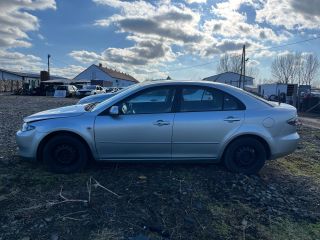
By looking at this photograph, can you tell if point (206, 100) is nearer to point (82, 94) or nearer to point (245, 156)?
point (245, 156)

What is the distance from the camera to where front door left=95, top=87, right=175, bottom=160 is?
5617mm

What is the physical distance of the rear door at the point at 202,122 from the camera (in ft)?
18.6

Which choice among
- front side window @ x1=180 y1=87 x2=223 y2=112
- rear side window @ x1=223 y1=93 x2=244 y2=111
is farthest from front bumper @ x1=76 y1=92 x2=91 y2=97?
rear side window @ x1=223 y1=93 x2=244 y2=111

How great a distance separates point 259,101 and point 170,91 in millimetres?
1494

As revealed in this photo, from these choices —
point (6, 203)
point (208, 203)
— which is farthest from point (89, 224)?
point (208, 203)

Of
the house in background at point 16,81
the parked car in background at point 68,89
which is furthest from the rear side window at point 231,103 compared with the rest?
the house in background at point 16,81

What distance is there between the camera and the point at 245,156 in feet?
19.2

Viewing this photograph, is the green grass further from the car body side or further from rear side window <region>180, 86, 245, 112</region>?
rear side window <region>180, 86, 245, 112</region>

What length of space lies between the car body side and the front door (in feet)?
0.51

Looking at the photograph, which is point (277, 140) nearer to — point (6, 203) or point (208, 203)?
point (208, 203)

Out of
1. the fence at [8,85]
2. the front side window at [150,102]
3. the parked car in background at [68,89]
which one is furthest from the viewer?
the fence at [8,85]

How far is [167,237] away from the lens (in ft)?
13.0

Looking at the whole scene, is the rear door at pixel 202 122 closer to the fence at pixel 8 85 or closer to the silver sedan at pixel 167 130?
the silver sedan at pixel 167 130

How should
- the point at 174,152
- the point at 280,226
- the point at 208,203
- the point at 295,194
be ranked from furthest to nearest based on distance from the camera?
the point at 174,152 < the point at 295,194 < the point at 208,203 < the point at 280,226
